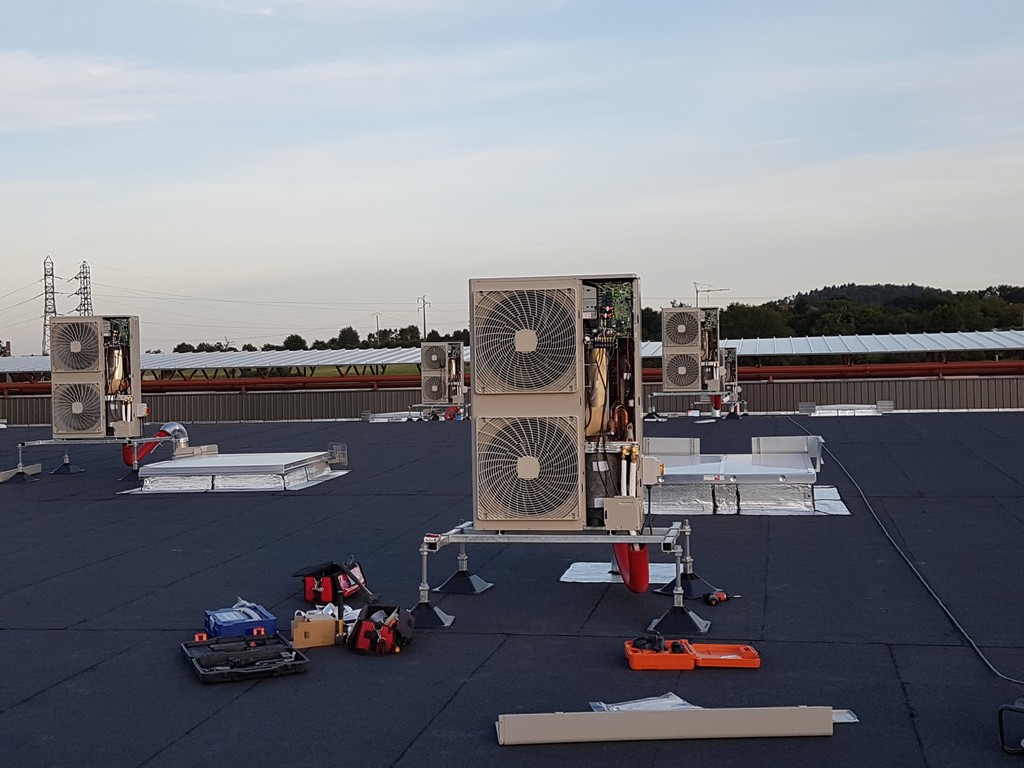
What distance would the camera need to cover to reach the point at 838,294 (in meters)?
115

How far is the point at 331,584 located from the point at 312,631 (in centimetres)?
130

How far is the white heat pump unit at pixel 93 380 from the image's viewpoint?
19.0m

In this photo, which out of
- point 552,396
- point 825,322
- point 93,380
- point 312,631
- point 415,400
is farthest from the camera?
point 825,322

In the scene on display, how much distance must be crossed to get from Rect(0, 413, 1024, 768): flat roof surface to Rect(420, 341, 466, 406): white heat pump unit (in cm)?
2057

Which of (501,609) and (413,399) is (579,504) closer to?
(501,609)

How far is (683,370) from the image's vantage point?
1206 inches

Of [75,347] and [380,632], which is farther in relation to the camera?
[75,347]

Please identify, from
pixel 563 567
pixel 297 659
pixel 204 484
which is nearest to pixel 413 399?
pixel 204 484

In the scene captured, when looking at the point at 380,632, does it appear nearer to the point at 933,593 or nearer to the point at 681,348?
the point at 933,593

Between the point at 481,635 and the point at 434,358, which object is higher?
the point at 434,358

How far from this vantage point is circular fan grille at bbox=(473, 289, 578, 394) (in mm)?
8758

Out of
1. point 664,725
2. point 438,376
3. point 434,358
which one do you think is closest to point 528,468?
point 664,725

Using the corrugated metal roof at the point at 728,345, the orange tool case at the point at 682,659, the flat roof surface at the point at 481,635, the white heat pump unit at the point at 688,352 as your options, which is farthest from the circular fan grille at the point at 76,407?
the corrugated metal roof at the point at 728,345

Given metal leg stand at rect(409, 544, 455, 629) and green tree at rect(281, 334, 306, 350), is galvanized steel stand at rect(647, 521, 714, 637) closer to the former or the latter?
metal leg stand at rect(409, 544, 455, 629)
